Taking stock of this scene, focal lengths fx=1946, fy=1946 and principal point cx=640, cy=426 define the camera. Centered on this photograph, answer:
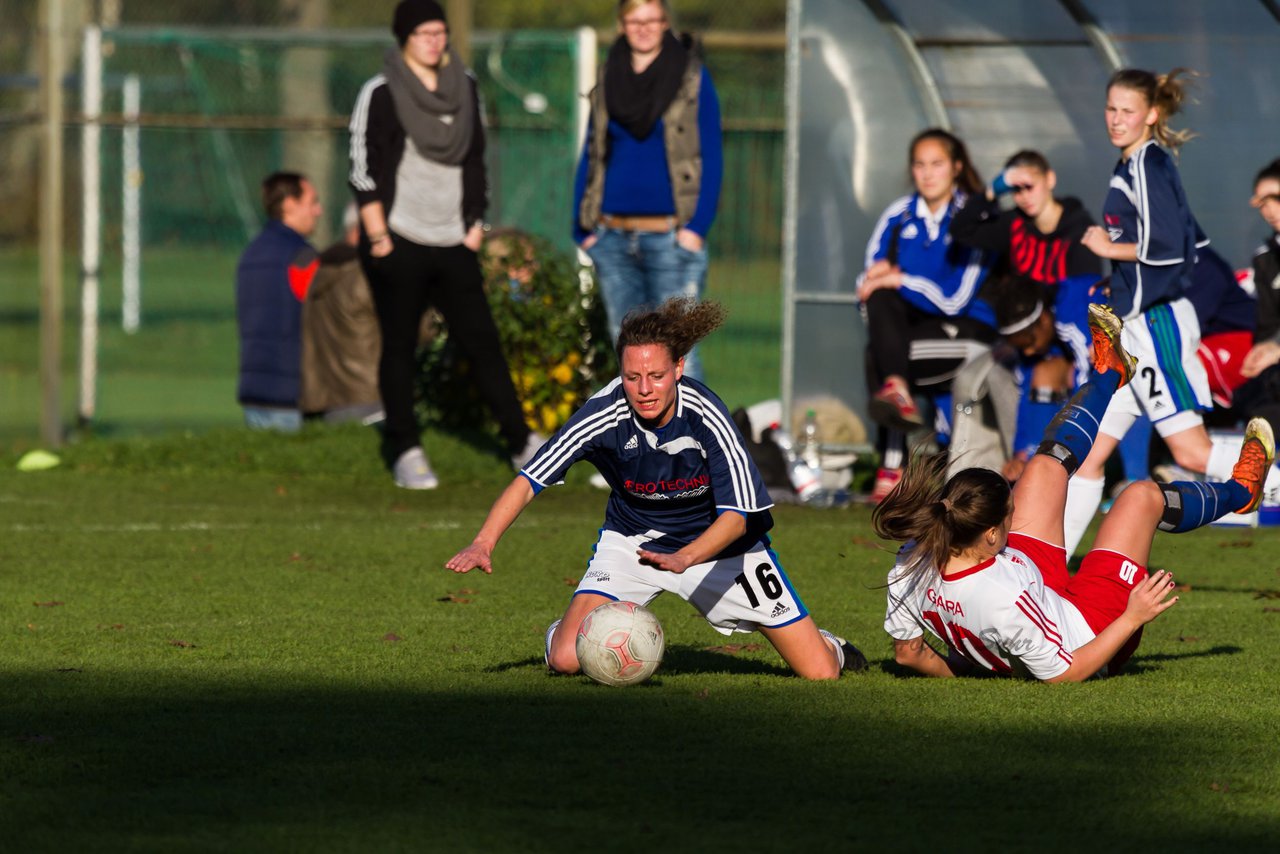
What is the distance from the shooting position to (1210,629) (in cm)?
743

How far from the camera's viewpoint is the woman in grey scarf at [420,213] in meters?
11.1

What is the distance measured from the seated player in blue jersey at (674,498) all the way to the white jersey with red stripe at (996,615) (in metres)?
0.36

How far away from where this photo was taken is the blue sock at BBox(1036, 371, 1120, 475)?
263 inches

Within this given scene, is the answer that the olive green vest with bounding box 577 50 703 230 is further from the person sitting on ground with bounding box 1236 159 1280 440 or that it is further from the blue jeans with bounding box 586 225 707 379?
the person sitting on ground with bounding box 1236 159 1280 440

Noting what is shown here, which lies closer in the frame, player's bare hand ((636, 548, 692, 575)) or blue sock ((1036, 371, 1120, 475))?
player's bare hand ((636, 548, 692, 575))

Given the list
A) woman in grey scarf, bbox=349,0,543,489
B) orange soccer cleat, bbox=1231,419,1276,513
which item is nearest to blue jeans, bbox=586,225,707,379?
woman in grey scarf, bbox=349,0,543,489

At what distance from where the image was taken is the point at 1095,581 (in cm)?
641

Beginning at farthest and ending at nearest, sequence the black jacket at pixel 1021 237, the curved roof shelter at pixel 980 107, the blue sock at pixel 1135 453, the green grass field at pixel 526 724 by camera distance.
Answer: the curved roof shelter at pixel 980 107 → the black jacket at pixel 1021 237 → the blue sock at pixel 1135 453 → the green grass field at pixel 526 724

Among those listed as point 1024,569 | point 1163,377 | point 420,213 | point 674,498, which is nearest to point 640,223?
point 420,213

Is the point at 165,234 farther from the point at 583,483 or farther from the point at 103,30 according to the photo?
the point at 583,483

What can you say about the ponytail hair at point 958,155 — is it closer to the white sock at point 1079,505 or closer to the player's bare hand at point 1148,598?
the white sock at point 1079,505

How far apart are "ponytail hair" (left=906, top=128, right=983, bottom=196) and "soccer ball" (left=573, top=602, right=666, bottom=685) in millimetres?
5916

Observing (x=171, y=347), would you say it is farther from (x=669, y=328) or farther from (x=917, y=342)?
(x=669, y=328)

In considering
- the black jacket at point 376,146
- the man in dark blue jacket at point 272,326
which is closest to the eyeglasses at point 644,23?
the black jacket at point 376,146
